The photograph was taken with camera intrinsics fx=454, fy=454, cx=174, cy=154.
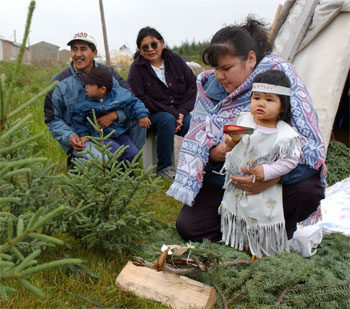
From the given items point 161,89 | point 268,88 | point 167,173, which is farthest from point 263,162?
point 161,89

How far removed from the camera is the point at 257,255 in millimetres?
2680

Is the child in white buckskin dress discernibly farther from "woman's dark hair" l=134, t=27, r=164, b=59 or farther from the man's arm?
"woman's dark hair" l=134, t=27, r=164, b=59

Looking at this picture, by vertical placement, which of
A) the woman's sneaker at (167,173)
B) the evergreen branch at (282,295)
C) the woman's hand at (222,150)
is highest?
the woman's hand at (222,150)

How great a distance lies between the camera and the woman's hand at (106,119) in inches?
160

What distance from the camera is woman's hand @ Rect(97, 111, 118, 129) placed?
405 cm

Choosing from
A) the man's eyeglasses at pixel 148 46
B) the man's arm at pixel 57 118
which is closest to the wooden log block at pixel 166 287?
the man's arm at pixel 57 118

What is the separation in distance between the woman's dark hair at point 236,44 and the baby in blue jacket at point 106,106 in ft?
4.76

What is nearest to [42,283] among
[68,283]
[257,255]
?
[68,283]

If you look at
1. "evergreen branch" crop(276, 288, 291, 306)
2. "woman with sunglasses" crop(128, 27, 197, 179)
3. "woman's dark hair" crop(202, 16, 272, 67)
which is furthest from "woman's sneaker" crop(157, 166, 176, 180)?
"evergreen branch" crop(276, 288, 291, 306)

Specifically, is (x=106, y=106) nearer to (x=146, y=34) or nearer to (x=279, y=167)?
(x=146, y=34)

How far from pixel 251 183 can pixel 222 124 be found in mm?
490

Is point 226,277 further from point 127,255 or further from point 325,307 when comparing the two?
point 127,255

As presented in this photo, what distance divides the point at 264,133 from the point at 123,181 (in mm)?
830

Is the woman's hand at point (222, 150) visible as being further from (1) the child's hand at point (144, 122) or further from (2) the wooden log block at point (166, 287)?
(1) the child's hand at point (144, 122)
